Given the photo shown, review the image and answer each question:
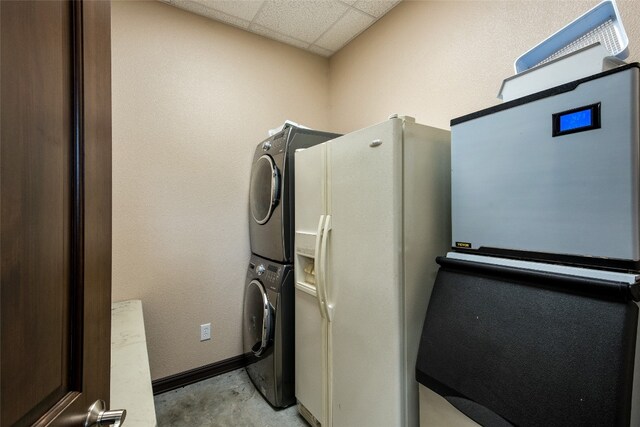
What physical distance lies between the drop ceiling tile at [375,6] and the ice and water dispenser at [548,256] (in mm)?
1380

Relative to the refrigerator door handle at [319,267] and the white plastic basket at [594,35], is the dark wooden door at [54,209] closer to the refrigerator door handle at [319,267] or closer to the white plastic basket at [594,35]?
the refrigerator door handle at [319,267]

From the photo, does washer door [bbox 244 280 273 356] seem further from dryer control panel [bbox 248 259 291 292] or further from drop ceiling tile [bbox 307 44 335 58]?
drop ceiling tile [bbox 307 44 335 58]

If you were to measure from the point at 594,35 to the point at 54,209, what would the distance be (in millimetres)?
1593

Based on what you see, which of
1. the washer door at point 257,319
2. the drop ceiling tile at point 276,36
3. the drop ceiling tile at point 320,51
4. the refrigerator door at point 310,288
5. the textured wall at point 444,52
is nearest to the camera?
the textured wall at point 444,52

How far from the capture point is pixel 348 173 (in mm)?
1402

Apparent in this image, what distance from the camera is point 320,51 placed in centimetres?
278

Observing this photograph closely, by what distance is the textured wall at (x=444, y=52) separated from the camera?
1.42 m

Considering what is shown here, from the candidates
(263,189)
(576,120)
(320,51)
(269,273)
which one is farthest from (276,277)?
(320,51)

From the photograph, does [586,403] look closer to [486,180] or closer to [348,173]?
[486,180]

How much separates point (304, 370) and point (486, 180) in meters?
1.47

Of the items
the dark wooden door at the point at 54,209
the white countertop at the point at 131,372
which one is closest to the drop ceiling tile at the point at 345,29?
the dark wooden door at the point at 54,209

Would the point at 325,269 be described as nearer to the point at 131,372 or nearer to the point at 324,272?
the point at 324,272

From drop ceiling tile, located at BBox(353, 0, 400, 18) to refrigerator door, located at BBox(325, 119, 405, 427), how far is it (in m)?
1.32

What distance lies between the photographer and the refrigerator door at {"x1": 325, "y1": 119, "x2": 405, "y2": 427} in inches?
46.2
